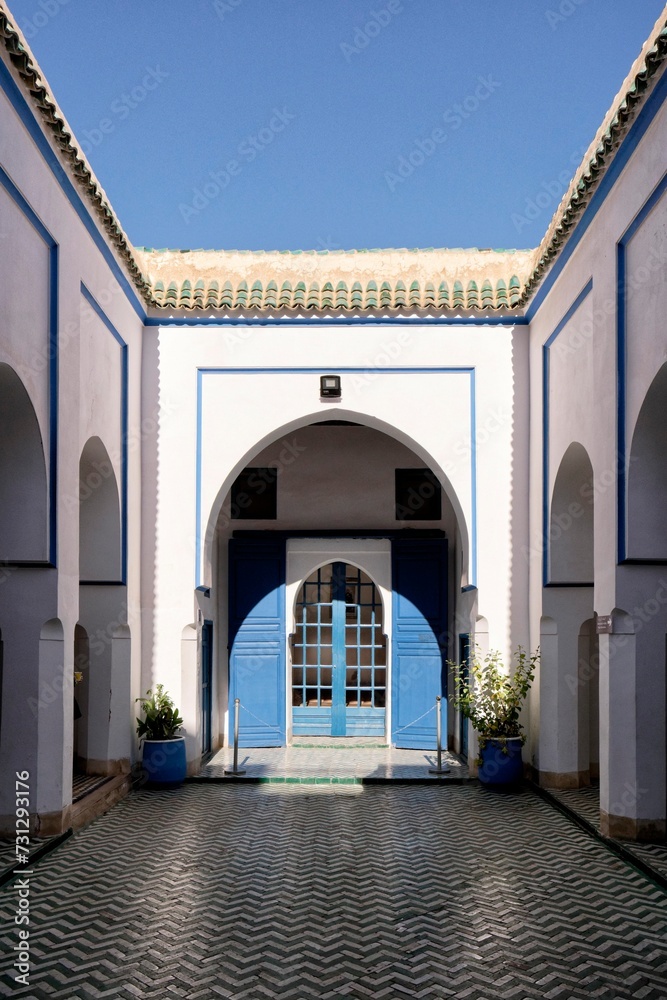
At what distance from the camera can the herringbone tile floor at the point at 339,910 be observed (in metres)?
4.75

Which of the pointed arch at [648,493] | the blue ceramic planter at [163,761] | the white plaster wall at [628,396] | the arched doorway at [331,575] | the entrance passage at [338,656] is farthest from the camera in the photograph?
the entrance passage at [338,656]

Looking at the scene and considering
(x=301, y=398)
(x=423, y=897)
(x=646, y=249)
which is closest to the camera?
(x=423, y=897)

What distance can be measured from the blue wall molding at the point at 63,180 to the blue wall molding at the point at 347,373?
3.56 ft

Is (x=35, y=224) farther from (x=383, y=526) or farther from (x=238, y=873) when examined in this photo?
(x=383, y=526)

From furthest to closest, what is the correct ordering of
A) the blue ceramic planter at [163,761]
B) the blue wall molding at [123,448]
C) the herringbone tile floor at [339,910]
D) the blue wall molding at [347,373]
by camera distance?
the blue wall molding at [347,373] < the blue ceramic planter at [163,761] < the blue wall molding at [123,448] < the herringbone tile floor at [339,910]

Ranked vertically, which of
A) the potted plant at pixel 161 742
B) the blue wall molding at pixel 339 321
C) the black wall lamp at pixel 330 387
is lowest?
the potted plant at pixel 161 742

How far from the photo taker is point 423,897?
6105 mm

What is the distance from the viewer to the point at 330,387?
10.2 m

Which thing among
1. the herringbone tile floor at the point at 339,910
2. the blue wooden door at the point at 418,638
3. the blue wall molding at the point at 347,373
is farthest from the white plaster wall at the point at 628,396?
the blue wooden door at the point at 418,638

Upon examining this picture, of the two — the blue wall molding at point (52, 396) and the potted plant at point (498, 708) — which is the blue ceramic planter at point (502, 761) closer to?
the potted plant at point (498, 708)

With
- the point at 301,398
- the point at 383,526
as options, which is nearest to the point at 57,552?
the point at 301,398

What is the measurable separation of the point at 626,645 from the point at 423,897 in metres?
2.33

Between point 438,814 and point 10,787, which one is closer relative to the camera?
point 10,787

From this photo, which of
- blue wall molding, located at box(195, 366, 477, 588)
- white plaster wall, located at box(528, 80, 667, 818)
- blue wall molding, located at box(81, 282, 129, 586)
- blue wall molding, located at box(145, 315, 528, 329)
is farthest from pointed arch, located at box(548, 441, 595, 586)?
blue wall molding, located at box(81, 282, 129, 586)
